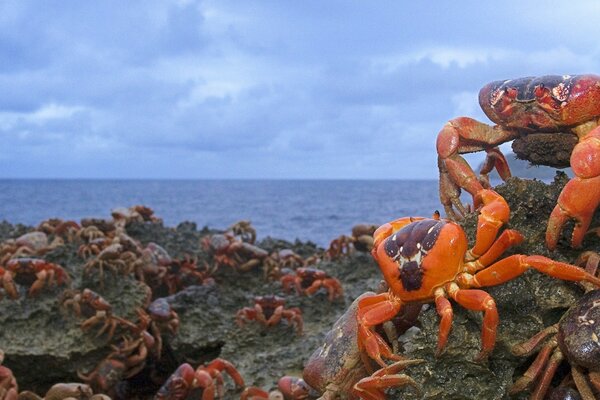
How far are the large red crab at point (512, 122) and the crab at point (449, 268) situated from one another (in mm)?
239

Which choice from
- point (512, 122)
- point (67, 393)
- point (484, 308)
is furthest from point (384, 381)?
point (67, 393)

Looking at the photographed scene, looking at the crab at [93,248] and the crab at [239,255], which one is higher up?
the crab at [93,248]

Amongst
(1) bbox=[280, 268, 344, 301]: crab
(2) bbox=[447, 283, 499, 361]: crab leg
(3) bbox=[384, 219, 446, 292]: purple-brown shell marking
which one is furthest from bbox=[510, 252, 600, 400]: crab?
(1) bbox=[280, 268, 344, 301]: crab

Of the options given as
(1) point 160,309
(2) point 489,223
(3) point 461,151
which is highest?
(3) point 461,151

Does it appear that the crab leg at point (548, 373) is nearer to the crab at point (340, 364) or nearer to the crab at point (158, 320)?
the crab at point (340, 364)

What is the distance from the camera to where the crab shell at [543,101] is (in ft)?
13.2

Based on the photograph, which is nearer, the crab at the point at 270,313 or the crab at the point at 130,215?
the crab at the point at 270,313

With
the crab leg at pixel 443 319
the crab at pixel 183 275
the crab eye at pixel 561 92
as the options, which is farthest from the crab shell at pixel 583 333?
the crab at pixel 183 275

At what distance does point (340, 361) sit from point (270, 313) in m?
4.45

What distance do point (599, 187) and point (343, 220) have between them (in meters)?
51.3

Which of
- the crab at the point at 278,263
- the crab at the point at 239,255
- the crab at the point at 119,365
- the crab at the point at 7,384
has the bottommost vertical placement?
the crab at the point at 119,365

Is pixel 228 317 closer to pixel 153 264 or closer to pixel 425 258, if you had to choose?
pixel 153 264

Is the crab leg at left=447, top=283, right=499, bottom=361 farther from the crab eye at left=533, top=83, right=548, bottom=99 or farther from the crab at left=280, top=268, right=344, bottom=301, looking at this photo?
the crab at left=280, top=268, right=344, bottom=301

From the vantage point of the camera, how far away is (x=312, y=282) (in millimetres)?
9695
